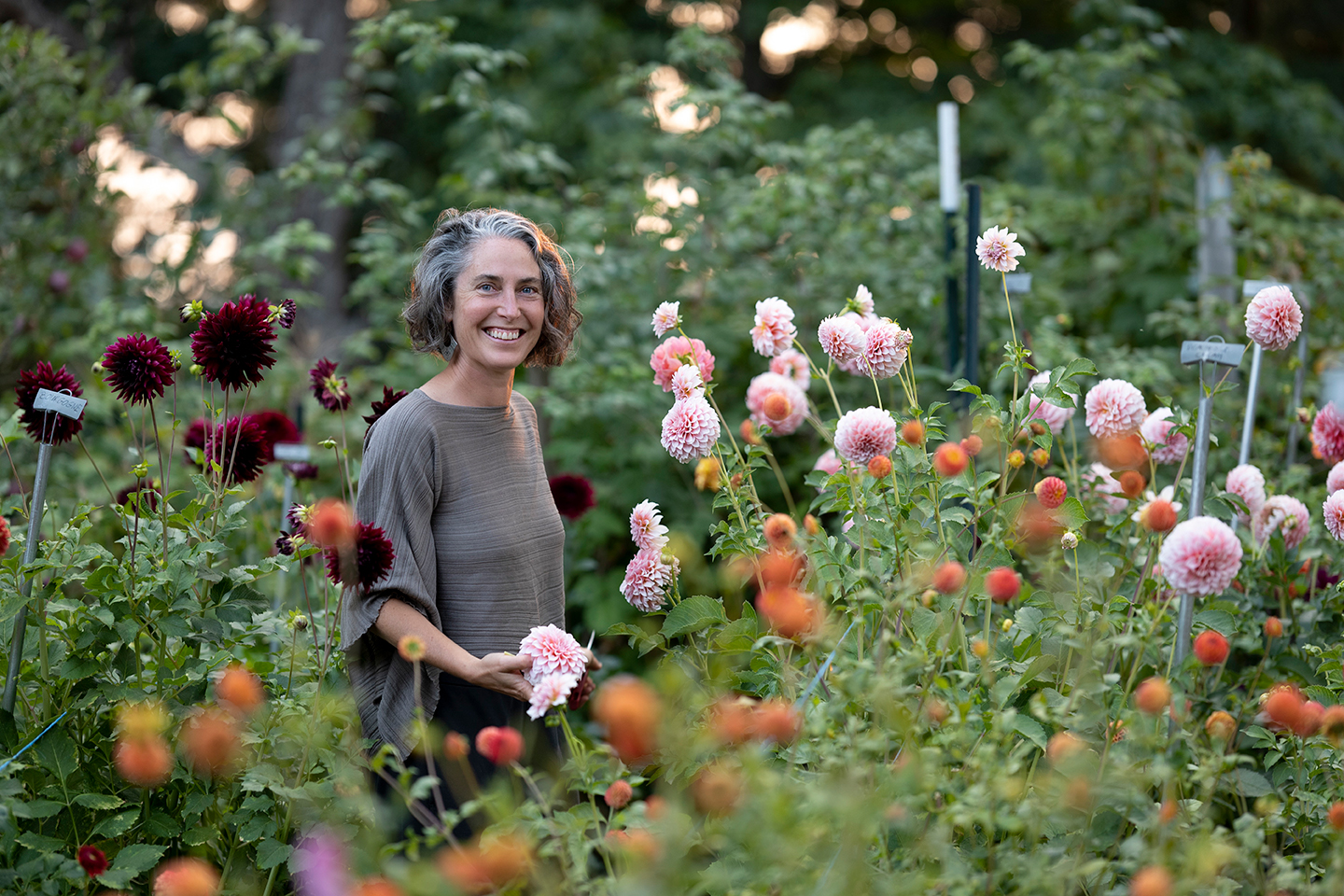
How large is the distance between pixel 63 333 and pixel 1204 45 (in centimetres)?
781

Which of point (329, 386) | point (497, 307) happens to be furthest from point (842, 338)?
point (329, 386)

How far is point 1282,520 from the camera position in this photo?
192cm

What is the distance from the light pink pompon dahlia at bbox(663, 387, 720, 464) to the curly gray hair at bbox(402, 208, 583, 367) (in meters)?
0.33

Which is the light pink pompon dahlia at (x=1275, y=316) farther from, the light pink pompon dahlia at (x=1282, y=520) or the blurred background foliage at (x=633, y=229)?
the blurred background foliage at (x=633, y=229)

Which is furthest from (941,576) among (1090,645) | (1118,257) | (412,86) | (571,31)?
(412,86)

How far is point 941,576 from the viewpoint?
1169 mm

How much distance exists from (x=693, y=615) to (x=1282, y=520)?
3.79 feet

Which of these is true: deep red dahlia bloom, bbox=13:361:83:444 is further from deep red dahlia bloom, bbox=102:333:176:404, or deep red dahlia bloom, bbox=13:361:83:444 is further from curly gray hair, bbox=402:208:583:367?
curly gray hair, bbox=402:208:583:367

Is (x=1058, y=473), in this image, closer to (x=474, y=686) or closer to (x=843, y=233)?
(x=474, y=686)

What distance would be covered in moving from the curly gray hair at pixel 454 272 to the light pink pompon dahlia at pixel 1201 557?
1.03 meters

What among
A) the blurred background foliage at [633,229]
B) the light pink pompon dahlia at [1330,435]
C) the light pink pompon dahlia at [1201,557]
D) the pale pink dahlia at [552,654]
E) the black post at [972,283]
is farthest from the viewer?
the blurred background foliage at [633,229]

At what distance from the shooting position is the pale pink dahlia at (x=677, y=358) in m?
1.78

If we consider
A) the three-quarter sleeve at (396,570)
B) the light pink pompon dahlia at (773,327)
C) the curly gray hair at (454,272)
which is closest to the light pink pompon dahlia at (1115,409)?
the light pink pompon dahlia at (773,327)

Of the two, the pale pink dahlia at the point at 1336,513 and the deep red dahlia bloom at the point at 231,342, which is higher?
the deep red dahlia bloom at the point at 231,342
